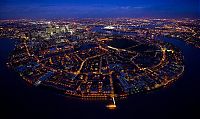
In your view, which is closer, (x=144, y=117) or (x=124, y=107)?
(x=144, y=117)

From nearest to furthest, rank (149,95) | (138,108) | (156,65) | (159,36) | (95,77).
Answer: (138,108) < (149,95) < (95,77) < (156,65) < (159,36)

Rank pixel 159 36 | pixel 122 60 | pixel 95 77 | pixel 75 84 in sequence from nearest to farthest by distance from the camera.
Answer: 1. pixel 75 84
2. pixel 95 77
3. pixel 122 60
4. pixel 159 36

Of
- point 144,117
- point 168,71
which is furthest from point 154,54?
point 144,117

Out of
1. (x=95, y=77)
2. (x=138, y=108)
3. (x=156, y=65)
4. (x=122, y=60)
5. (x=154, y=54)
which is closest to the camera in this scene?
(x=138, y=108)

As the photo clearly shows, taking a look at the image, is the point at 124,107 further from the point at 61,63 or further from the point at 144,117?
the point at 61,63

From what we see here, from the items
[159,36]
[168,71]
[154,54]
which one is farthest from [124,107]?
[159,36]

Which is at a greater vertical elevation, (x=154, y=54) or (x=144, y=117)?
(x=154, y=54)

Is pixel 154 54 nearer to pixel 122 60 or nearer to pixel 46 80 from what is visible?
pixel 122 60
